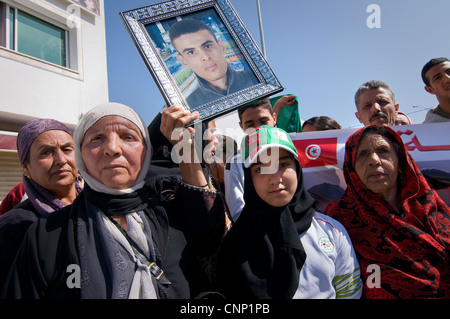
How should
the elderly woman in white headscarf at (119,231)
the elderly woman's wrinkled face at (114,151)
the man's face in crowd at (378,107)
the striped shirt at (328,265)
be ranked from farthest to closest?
the man's face in crowd at (378,107), the striped shirt at (328,265), the elderly woman's wrinkled face at (114,151), the elderly woman in white headscarf at (119,231)

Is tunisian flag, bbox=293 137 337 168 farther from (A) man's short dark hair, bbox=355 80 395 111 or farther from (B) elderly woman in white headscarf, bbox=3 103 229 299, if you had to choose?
(B) elderly woman in white headscarf, bbox=3 103 229 299

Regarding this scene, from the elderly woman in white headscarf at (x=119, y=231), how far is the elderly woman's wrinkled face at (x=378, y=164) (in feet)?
3.58

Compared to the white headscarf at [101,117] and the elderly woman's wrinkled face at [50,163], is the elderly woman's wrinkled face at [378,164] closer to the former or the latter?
the white headscarf at [101,117]

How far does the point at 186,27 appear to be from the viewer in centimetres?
159

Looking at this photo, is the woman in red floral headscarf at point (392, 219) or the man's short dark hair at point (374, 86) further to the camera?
the man's short dark hair at point (374, 86)

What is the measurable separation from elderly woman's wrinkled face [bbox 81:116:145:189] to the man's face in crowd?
238 cm

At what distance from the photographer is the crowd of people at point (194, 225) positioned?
1.14 m

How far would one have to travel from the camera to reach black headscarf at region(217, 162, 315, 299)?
1290 mm

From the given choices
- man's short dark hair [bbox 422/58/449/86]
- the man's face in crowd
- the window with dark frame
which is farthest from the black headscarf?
the window with dark frame

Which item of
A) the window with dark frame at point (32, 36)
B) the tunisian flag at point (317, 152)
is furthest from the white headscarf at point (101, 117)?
the window with dark frame at point (32, 36)

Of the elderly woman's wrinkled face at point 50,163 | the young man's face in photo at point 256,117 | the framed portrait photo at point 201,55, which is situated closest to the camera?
the framed portrait photo at point 201,55

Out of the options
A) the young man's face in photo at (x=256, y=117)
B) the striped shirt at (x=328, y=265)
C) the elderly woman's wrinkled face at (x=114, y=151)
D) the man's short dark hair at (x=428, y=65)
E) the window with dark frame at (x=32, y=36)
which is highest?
the window with dark frame at (x=32, y=36)
